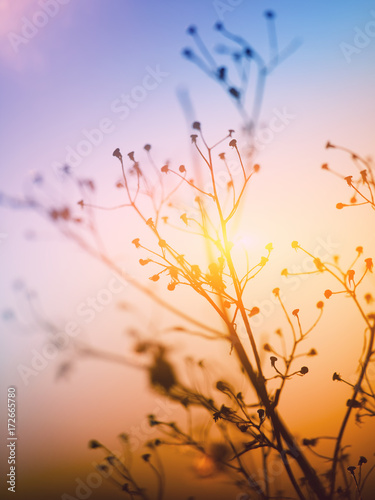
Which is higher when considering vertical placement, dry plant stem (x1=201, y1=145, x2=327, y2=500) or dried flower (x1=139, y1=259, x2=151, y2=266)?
dried flower (x1=139, y1=259, x2=151, y2=266)

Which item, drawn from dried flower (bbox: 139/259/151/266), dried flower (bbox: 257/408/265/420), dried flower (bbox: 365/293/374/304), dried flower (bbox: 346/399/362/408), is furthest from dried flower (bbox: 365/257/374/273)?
dried flower (bbox: 139/259/151/266)

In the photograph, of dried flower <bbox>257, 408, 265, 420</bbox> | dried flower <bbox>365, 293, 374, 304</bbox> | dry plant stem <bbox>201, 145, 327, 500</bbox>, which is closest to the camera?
dry plant stem <bbox>201, 145, 327, 500</bbox>

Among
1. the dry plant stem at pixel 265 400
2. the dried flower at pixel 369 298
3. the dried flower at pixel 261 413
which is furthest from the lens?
the dried flower at pixel 369 298

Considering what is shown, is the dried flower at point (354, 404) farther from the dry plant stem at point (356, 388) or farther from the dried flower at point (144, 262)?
the dried flower at point (144, 262)

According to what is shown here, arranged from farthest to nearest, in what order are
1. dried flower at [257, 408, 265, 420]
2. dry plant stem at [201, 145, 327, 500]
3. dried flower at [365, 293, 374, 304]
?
dried flower at [365, 293, 374, 304]
dried flower at [257, 408, 265, 420]
dry plant stem at [201, 145, 327, 500]

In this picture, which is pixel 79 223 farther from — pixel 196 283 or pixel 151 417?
pixel 151 417

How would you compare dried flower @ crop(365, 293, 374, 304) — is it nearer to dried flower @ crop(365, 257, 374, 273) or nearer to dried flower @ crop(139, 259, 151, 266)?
dried flower @ crop(365, 257, 374, 273)

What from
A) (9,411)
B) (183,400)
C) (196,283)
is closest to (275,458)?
(183,400)

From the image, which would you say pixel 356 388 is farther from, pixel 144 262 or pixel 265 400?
pixel 144 262

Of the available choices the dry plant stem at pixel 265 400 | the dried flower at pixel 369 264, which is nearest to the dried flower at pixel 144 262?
the dry plant stem at pixel 265 400

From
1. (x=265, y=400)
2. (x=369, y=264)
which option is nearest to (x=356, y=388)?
(x=265, y=400)

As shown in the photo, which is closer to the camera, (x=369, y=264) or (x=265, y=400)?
(x=265, y=400)

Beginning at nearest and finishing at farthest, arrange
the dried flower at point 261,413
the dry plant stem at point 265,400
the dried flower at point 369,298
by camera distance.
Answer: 1. the dry plant stem at point 265,400
2. the dried flower at point 261,413
3. the dried flower at point 369,298

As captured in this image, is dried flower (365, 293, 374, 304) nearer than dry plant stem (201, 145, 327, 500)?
No
